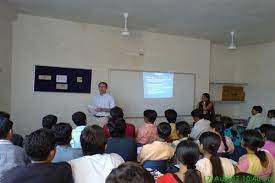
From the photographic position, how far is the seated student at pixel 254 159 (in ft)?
8.47

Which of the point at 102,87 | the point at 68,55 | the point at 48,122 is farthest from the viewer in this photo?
the point at 68,55

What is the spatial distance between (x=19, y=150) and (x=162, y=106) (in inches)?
203

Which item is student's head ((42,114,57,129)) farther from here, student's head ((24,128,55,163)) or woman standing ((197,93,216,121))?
woman standing ((197,93,216,121))

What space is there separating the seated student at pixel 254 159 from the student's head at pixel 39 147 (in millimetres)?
1656

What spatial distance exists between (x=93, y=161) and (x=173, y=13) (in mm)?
3912

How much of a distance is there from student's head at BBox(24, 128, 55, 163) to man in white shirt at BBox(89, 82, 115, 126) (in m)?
3.99

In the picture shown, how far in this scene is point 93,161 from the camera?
6.45 ft

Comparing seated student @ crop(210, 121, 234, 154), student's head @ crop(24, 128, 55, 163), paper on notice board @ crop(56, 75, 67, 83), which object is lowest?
seated student @ crop(210, 121, 234, 154)

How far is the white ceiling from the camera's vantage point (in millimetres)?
4660

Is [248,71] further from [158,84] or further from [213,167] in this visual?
[213,167]

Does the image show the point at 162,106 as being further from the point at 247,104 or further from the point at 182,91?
the point at 247,104

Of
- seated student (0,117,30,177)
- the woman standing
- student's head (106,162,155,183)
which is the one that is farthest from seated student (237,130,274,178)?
the woman standing

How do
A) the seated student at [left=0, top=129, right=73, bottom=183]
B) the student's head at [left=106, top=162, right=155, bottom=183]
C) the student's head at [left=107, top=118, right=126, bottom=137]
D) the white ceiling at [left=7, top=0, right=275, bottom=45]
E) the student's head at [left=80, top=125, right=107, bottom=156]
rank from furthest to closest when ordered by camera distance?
the white ceiling at [left=7, top=0, right=275, bottom=45]
the student's head at [left=107, top=118, right=126, bottom=137]
the student's head at [left=80, top=125, right=107, bottom=156]
the seated student at [left=0, top=129, right=73, bottom=183]
the student's head at [left=106, top=162, right=155, bottom=183]

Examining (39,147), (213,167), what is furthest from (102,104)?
(39,147)
